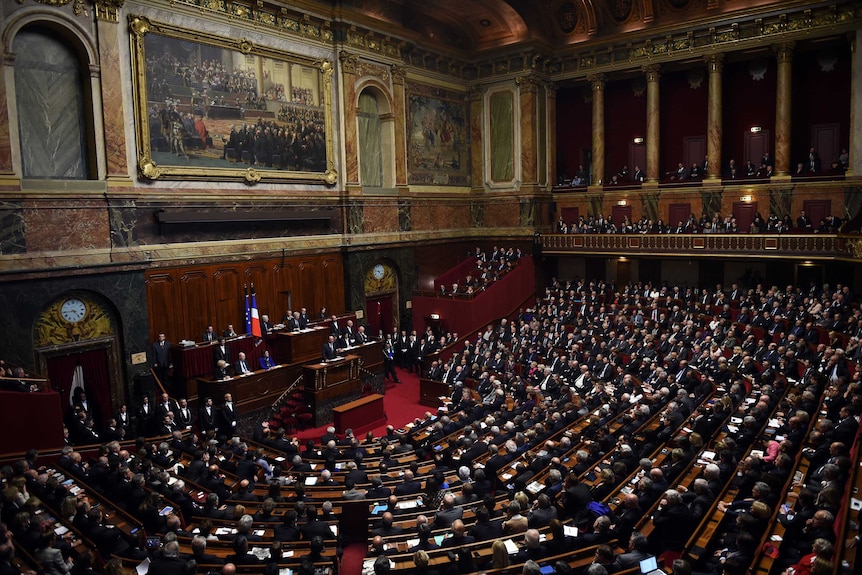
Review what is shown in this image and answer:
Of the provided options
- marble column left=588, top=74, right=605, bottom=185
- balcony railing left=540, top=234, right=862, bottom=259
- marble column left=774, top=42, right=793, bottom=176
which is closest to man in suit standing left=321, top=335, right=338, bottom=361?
balcony railing left=540, top=234, right=862, bottom=259

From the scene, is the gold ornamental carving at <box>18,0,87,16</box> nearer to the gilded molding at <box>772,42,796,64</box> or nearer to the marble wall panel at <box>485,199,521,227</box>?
the marble wall panel at <box>485,199,521,227</box>

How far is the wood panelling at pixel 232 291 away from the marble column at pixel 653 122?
14489 mm

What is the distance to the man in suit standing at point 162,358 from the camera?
16.6 meters

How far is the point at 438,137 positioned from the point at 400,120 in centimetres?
286

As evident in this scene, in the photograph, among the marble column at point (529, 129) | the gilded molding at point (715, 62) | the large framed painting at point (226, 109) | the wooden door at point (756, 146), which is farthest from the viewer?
the marble column at point (529, 129)

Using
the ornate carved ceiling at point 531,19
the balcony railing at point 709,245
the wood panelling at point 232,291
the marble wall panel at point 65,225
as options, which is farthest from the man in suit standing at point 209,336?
the balcony railing at point 709,245

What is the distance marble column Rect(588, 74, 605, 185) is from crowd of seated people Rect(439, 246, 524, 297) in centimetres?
513

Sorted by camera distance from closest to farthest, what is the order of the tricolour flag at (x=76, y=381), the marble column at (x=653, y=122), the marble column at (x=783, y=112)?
the tricolour flag at (x=76, y=381) → the marble column at (x=783, y=112) → the marble column at (x=653, y=122)

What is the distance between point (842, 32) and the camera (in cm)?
2177

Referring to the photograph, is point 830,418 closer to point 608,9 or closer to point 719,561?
point 719,561

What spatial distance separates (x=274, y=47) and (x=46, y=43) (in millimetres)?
6727

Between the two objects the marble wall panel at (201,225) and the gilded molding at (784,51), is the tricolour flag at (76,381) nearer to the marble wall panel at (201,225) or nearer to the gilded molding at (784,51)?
the marble wall panel at (201,225)

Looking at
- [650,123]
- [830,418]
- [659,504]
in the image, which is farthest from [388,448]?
[650,123]

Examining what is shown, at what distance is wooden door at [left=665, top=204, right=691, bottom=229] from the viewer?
85.3 ft
